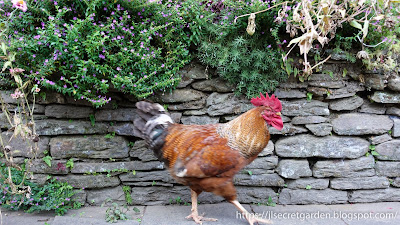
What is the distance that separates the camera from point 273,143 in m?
3.54

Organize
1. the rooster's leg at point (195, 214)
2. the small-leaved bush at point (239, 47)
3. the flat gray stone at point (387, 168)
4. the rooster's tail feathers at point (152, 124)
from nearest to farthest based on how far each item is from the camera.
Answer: the rooster's tail feathers at point (152, 124) < the rooster's leg at point (195, 214) < the small-leaved bush at point (239, 47) < the flat gray stone at point (387, 168)

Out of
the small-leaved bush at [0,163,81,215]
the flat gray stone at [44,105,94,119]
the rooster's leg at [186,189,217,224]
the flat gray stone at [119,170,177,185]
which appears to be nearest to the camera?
the rooster's leg at [186,189,217,224]

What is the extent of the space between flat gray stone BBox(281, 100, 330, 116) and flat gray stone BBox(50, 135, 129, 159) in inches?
79.9

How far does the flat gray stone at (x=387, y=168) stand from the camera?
11.7 feet

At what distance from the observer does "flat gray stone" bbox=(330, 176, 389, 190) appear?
353 cm

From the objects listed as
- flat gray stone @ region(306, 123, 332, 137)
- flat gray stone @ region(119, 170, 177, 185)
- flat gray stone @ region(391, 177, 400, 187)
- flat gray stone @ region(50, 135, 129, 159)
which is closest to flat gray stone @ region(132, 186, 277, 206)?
flat gray stone @ region(119, 170, 177, 185)

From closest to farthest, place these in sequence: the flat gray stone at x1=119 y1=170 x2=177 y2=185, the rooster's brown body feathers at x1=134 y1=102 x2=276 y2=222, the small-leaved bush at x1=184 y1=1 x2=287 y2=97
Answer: the rooster's brown body feathers at x1=134 y1=102 x2=276 y2=222, the small-leaved bush at x1=184 y1=1 x2=287 y2=97, the flat gray stone at x1=119 y1=170 x2=177 y2=185

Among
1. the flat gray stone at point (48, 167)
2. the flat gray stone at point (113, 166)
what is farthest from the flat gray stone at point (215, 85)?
the flat gray stone at point (48, 167)

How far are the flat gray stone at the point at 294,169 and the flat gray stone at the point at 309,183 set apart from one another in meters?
0.08

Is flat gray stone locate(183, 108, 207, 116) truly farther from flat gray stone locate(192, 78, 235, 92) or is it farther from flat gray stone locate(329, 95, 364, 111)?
flat gray stone locate(329, 95, 364, 111)

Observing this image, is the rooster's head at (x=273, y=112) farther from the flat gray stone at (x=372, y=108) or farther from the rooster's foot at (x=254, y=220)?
the flat gray stone at (x=372, y=108)

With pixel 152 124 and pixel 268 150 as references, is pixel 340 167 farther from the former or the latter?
pixel 152 124

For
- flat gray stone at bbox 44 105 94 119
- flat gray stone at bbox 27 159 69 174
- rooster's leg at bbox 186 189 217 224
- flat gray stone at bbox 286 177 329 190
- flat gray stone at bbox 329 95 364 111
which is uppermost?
flat gray stone at bbox 329 95 364 111

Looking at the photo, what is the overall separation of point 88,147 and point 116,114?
51cm
